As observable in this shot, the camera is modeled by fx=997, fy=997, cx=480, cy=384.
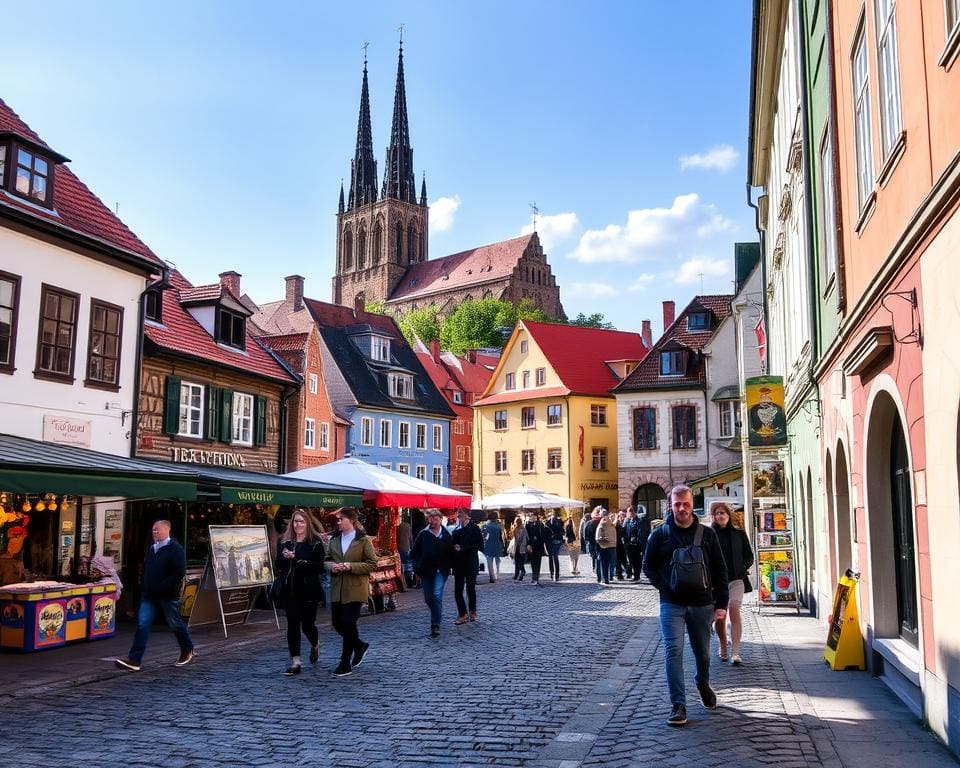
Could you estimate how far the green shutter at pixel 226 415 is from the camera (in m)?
24.1

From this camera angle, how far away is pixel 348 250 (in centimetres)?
14050

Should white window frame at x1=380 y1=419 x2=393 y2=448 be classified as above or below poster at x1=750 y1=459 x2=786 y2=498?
above

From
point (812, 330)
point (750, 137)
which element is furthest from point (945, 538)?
point (750, 137)

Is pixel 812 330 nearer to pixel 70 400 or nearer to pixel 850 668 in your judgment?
pixel 850 668

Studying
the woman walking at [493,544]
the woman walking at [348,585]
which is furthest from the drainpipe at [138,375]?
the woman walking at [348,585]

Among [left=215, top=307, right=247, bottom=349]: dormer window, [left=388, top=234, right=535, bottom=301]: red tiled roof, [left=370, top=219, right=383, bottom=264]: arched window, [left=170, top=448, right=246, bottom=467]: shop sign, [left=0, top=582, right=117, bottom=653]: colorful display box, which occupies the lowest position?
[left=0, top=582, right=117, bottom=653]: colorful display box

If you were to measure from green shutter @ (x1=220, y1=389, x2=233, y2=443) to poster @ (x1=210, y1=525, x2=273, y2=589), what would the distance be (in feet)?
27.5

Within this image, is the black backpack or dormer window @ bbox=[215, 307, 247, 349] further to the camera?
dormer window @ bbox=[215, 307, 247, 349]

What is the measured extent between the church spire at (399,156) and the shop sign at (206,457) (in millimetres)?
113439

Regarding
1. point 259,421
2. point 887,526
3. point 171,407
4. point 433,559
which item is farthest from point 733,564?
point 259,421

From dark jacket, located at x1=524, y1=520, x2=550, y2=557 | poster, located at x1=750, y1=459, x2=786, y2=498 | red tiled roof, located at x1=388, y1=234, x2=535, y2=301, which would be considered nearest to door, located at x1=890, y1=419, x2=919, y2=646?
poster, located at x1=750, y1=459, x2=786, y2=498

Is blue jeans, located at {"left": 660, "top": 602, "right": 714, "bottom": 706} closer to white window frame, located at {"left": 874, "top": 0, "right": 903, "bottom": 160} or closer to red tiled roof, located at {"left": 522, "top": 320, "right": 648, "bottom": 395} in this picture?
white window frame, located at {"left": 874, "top": 0, "right": 903, "bottom": 160}

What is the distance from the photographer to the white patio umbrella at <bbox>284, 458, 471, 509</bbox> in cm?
2070

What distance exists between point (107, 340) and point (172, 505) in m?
3.46
